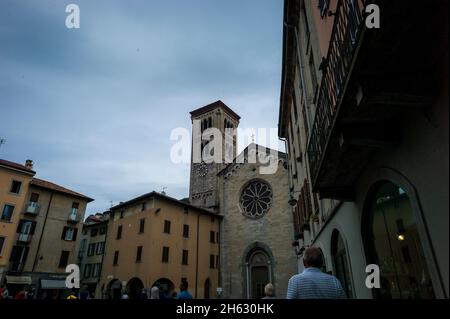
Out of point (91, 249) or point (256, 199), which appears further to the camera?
point (91, 249)

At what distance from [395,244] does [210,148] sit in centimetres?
3943

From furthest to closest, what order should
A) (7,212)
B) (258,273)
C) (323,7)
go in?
(258,273) → (7,212) → (323,7)

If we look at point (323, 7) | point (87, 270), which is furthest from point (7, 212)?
point (323, 7)

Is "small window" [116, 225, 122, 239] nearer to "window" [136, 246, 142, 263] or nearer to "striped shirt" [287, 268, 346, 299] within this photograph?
"window" [136, 246, 142, 263]

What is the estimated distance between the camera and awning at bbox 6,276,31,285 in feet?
81.3

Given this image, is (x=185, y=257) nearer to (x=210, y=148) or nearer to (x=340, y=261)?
(x=210, y=148)

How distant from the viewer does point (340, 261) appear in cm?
902

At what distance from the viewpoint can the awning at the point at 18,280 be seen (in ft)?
→ 81.3

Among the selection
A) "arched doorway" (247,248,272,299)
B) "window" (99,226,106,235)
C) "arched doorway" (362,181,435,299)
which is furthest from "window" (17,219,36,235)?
"arched doorway" (362,181,435,299)

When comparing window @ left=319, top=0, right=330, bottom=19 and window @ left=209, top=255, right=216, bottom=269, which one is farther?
window @ left=209, top=255, right=216, bottom=269

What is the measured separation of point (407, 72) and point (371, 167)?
2406 millimetres

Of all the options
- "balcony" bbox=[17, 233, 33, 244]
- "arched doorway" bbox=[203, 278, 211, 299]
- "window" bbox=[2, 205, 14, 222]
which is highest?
"window" bbox=[2, 205, 14, 222]

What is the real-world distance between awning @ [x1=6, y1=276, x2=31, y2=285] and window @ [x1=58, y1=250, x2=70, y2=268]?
Result: 10.1ft

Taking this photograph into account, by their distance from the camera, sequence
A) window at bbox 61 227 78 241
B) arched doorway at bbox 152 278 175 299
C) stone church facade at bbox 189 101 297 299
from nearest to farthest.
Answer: arched doorway at bbox 152 278 175 299, stone church facade at bbox 189 101 297 299, window at bbox 61 227 78 241
